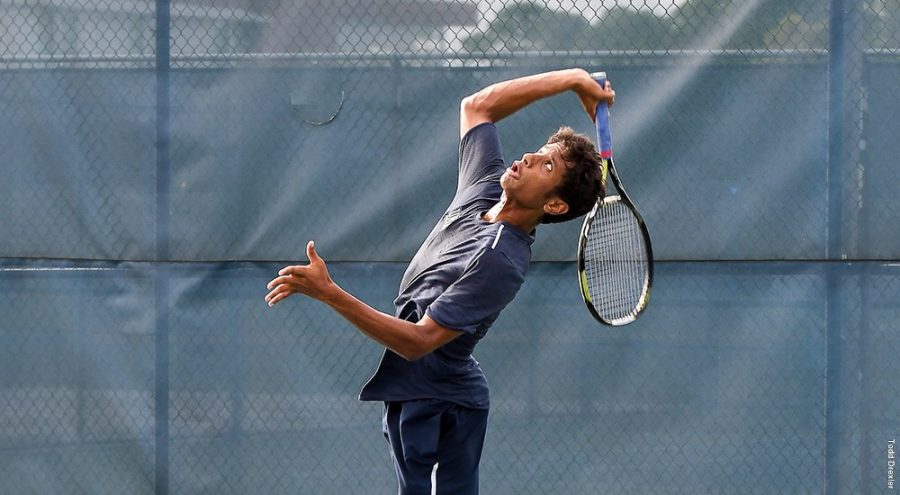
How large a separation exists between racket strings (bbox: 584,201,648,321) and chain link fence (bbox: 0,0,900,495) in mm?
511

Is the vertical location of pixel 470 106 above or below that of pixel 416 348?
above

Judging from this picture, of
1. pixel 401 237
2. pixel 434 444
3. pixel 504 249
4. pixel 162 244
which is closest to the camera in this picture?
pixel 504 249

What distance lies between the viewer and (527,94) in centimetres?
372

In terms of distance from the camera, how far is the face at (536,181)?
11.3 feet

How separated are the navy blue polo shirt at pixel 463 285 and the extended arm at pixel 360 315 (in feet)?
0.15

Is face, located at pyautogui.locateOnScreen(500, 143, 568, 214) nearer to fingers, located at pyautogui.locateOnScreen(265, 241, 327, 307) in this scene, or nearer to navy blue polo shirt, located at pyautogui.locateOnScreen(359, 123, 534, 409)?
navy blue polo shirt, located at pyautogui.locateOnScreen(359, 123, 534, 409)

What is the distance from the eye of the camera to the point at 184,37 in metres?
5.04

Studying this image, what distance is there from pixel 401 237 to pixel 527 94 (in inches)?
52.6

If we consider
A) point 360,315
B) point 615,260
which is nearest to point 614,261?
point 615,260

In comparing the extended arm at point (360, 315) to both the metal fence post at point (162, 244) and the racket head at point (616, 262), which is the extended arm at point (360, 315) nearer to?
the racket head at point (616, 262)

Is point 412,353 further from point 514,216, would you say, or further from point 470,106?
point 470,106

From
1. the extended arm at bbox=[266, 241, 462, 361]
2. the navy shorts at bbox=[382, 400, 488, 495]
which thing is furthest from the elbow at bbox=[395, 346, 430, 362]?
the navy shorts at bbox=[382, 400, 488, 495]

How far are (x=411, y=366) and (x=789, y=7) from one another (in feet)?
7.22

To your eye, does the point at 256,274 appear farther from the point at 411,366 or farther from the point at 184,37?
the point at 411,366
